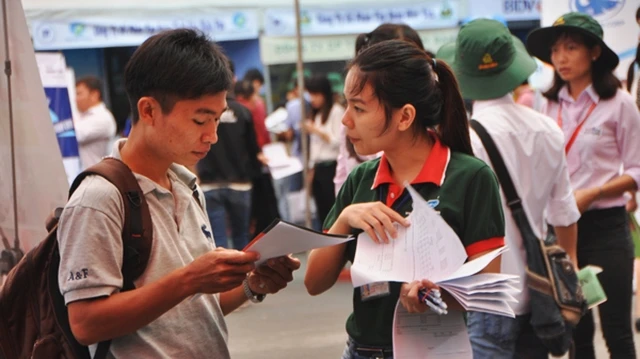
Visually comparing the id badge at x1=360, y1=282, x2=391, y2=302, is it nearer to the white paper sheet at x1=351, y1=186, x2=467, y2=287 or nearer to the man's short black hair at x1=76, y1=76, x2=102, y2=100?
the white paper sheet at x1=351, y1=186, x2=467, y2=287

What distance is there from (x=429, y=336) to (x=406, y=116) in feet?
2.05

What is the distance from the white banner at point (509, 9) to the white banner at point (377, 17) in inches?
23.3

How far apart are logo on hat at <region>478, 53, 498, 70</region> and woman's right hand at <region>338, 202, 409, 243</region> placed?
160cm

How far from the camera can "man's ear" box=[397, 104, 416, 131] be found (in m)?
2.86

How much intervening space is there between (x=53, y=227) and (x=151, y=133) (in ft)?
1.15

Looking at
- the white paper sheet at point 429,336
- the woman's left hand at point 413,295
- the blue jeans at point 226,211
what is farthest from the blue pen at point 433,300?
the blue jeans at point 226,211

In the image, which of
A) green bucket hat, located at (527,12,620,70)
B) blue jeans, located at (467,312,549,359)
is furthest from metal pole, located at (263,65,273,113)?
blue jeans, located at (467,312,549,359)

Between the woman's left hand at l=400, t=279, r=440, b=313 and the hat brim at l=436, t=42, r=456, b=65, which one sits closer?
the woman's left hand at l=400, t=279, r=440, b=313

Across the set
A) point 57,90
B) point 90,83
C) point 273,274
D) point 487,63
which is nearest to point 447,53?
point 487,63

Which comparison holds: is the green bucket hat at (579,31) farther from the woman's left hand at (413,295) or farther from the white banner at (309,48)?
the white banner at (309,48)

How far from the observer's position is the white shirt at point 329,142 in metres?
10.9

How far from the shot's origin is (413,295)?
2500mm

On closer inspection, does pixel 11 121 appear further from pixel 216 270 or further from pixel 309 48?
pixel 309 48

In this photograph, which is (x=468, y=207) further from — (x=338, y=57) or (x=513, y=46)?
(x=338, y=57)
